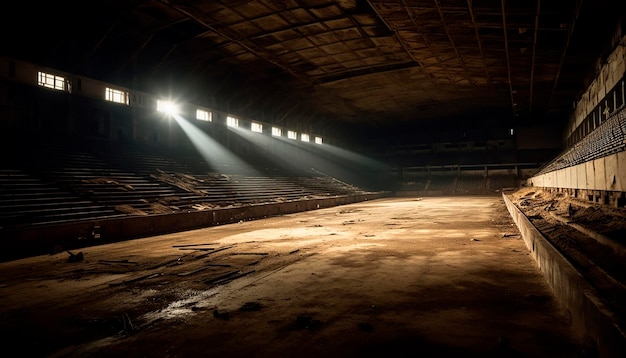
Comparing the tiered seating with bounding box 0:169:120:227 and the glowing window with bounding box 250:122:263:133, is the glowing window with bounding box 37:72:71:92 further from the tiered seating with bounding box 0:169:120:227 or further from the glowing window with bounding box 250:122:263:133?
the glowing window with bounding box 250:122:263:133

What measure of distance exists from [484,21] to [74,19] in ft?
55.0

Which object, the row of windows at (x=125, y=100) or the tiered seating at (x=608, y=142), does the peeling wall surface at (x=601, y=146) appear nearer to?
the tiered seating at (x=608, y=142)

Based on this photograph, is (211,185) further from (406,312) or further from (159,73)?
(406,312)

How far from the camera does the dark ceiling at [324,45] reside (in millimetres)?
13625

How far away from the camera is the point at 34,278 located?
6.12m

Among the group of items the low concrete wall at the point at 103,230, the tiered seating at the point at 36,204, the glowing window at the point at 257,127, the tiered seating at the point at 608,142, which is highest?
the glowing window at the point at 257,127

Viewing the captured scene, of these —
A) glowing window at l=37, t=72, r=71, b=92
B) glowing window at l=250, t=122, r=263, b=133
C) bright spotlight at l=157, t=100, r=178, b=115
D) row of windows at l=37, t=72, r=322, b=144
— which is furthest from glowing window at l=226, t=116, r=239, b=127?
glowing window at l=37, t=72, r=71, b=92

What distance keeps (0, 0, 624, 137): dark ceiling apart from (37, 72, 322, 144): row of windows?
0.60 meters

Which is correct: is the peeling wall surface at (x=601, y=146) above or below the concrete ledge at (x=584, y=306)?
above

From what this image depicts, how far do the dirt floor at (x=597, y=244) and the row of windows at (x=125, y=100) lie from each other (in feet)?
62.3

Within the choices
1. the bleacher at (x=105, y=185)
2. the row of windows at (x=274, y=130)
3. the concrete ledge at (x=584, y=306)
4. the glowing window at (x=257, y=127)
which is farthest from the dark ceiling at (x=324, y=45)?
the concrete ledge at (x=584, y=306)

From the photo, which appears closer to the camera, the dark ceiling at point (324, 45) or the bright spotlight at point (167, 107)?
the dark ceiling at point (324, 45)

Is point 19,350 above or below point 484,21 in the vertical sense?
below

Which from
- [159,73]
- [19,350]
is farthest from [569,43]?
[159,73]
